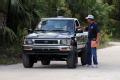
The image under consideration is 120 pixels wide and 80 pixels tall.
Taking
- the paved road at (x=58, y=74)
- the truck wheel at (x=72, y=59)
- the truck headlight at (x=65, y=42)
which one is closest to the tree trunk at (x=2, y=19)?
the paved road at (x=58, y=74)

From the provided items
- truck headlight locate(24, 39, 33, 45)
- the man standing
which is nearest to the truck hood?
truck headlight locate(24, 39, 33, 45)

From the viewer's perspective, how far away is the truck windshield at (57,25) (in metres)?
→ 20.3

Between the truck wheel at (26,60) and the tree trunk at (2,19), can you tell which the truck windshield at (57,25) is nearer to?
the truck wheel at (26,60)

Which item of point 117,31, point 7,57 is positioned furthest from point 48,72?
point 117,31

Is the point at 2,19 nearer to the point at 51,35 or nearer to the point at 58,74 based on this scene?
the point at 51,35

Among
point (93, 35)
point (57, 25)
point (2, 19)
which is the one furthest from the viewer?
point (2, 19)

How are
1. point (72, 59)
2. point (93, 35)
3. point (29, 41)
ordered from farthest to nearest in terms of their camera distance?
point (93, 35), point (29, 41), point (72, 59)

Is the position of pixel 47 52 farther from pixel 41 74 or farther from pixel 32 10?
pixel 32 10

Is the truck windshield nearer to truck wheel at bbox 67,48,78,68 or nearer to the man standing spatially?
the man standing

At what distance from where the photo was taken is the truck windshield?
20.3 meters

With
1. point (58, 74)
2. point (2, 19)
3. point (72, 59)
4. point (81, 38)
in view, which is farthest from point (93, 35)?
point (2, 19)

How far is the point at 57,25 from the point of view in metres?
20.5

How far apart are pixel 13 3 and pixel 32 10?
8.99 feet

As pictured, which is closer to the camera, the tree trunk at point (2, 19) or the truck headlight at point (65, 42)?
the truck headlight at point (65, 42)
